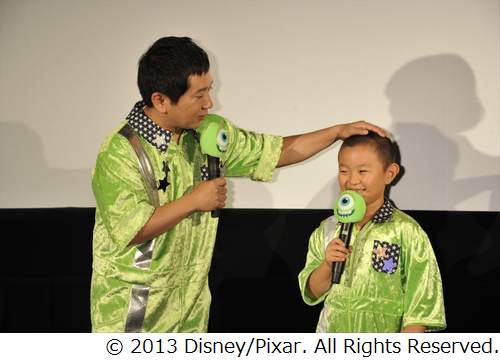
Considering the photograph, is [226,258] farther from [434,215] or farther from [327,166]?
[434,215]

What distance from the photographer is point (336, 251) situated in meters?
2.26

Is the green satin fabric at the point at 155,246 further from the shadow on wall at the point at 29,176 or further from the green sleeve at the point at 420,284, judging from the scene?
the shadow on wall at the point at 29,176

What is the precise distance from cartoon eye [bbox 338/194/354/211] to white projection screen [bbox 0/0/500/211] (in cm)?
94

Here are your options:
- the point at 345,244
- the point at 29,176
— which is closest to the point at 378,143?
the point at 345,244

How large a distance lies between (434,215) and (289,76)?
74 centimetres

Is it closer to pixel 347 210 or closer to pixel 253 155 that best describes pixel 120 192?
pixel 253 155

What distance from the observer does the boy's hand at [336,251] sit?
2.26 meters

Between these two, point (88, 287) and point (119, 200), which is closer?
point (119, 200)

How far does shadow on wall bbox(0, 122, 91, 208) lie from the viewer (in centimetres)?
325

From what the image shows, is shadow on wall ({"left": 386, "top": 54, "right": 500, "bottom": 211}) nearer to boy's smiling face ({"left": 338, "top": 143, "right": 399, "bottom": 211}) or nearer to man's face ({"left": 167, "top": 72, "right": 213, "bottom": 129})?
boy's smiling face ({"left": 338, "top": 143, "right": 399, "bottom": 211})

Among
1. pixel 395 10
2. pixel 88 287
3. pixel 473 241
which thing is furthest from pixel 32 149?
pixel 473 241

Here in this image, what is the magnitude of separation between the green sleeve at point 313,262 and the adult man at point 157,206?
0.28 metres

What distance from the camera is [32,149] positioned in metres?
3.25

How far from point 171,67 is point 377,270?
31.5 inches
